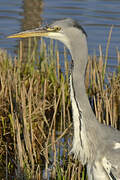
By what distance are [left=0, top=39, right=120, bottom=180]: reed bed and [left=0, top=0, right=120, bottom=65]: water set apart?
8.39ft

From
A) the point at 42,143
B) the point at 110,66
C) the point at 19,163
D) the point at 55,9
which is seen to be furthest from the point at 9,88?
the point at 55,9

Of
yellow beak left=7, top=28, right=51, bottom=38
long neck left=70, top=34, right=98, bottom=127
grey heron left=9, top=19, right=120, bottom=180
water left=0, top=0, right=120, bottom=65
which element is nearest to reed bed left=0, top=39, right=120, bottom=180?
grey heron left=9, top=19, right=120, bottom=180

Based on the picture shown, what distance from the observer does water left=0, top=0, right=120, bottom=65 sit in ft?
31.5

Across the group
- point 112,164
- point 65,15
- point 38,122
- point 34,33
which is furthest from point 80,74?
point 65,15

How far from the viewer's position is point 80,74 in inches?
160

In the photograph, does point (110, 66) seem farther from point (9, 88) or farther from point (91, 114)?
point (91, 114)

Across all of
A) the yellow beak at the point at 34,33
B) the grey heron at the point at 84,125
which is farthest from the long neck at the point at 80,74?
the yellow beak at the point at 34,33

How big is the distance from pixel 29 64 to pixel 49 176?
2258 millimetres

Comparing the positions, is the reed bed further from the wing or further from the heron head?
the heron head

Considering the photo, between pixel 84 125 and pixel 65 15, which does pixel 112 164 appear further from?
pixel 65 15

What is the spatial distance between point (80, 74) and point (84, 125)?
0.43m

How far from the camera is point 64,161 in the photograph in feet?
15.8

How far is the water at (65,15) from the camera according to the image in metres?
9.60

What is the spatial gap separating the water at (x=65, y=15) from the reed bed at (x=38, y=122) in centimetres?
256
